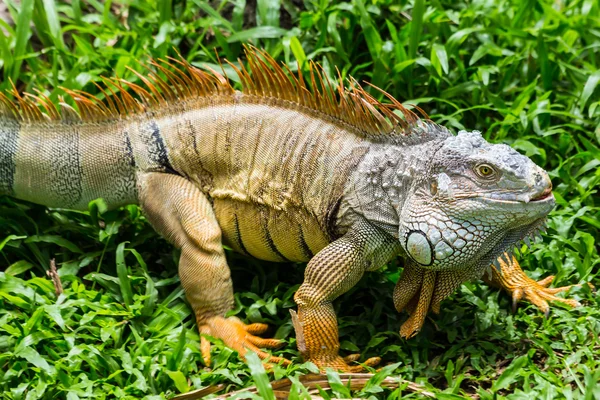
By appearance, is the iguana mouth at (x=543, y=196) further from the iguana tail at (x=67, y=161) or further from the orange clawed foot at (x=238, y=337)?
the iguana tail at (x=67, y=161)

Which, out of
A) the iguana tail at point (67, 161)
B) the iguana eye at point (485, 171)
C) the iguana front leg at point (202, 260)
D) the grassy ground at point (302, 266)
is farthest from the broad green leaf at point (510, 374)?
the iguana tail at point (67, 161)

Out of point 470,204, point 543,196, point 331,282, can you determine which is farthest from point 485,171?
point 331,282

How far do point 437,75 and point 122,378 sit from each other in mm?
3233

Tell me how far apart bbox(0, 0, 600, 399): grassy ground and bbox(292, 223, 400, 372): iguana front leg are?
0.19m

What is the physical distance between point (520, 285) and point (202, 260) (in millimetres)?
1917

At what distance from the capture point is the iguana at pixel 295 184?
166 inches

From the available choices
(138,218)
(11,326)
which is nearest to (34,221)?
(138,218)

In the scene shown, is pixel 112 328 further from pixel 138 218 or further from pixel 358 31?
pixel 358 31

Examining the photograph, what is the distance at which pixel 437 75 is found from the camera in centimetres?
618

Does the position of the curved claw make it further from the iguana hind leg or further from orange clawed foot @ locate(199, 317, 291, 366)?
orange clawed foot @ locate(199, 317, 291, 366)

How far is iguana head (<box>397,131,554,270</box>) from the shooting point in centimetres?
411

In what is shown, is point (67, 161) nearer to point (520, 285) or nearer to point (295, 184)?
point (295, 184)

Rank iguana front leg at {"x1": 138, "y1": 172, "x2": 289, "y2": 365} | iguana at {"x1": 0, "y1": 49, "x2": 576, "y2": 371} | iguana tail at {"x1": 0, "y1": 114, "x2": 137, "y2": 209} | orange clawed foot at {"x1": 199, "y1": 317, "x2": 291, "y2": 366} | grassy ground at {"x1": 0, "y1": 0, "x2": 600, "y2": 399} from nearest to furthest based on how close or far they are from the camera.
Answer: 1. iguana at {"x1": 0, "y1": 49, "x2": 576, "y2": 371}
2. grassy ground at {"x1": 0, "y1": 0, "x2": 600, "y2": 399}
3. orange clawed foot at {"x1": 199, "y1": 317, "x2": 291, "y2": 366}
4. iguana front leg at {"x1": 138, "y1": 172, "x2": 289, "y2": 365}
5. iguana tail at {"x1": 0, "y1": 114, "x2": 137, "y2": 209}

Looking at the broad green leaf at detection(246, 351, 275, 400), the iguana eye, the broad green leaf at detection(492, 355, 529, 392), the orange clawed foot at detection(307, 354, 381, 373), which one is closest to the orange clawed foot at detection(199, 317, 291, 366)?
the orange clawed foot at detection(307, 354, 381, 373)
